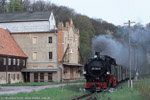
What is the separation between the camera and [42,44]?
50656 millimetres

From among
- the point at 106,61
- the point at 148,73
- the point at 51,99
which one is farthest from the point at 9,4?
the point at 51,99

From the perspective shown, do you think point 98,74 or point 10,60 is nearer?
point 98,74

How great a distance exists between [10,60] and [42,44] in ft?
24.6

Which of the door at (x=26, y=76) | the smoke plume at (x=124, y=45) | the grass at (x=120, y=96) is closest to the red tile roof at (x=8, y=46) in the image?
the door at (x=26, y=76)

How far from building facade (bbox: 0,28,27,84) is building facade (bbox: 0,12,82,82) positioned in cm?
125

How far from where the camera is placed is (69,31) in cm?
5378

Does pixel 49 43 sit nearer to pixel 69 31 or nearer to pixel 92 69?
pixel 69 31

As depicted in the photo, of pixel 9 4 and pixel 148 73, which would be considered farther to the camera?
pixel 9 4

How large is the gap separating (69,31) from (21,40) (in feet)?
29.3

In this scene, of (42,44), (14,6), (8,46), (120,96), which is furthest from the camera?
(14,6)

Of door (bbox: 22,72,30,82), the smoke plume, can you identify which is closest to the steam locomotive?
the smoke plume

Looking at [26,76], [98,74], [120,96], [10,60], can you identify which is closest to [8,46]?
[10,60]

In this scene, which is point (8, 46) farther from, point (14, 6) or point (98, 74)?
point (14, 6)

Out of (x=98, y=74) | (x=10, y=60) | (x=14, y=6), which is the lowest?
(x=98, y=74)
